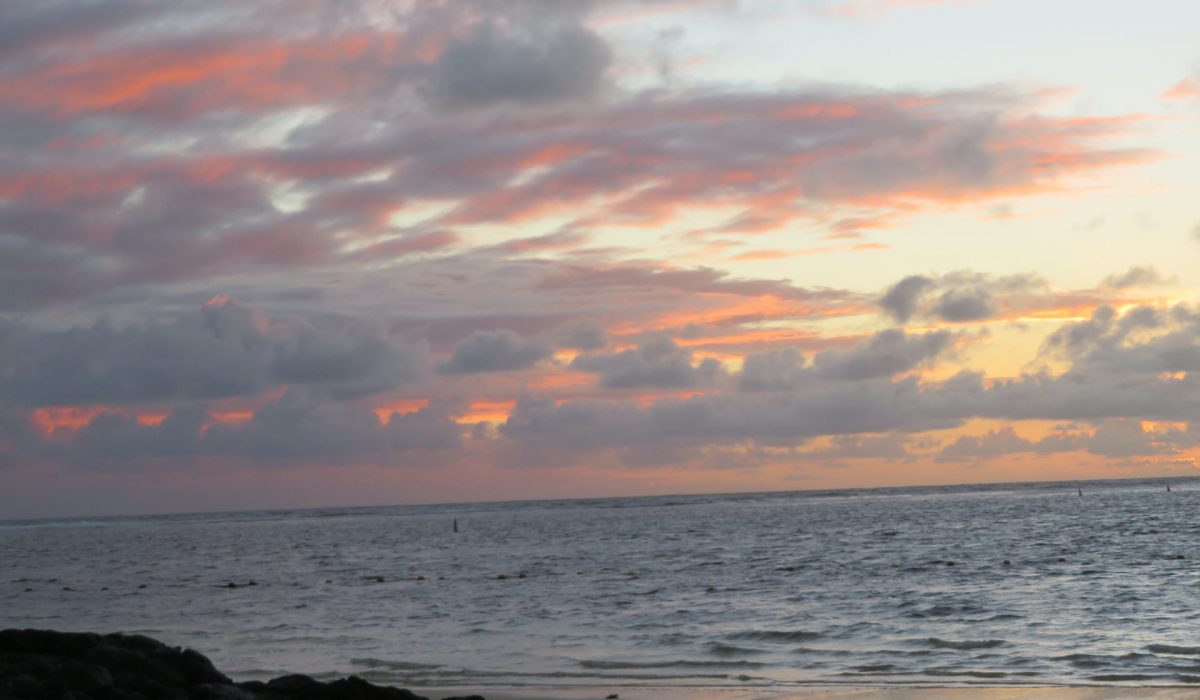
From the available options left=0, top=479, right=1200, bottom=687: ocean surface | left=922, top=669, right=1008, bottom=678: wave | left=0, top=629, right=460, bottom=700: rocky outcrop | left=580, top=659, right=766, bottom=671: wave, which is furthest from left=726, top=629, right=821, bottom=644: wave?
left=0, top=629, right=460, bottom=700: rocky outcrop

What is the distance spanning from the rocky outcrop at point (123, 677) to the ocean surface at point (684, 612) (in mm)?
6518

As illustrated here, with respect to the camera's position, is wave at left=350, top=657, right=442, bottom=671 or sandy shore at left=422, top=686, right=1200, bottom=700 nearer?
sandy shore at left=422, top=686, right=1200, bottom=700

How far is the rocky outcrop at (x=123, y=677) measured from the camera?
15.7m

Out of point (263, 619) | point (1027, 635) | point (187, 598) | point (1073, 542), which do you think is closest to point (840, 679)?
point (1027, 635)

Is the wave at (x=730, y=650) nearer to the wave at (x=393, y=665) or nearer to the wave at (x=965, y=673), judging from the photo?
the wave at (x=965, y=673)

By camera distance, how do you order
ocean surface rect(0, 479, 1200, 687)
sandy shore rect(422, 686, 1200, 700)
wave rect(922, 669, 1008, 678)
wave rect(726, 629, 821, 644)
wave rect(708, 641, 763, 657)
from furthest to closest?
wave rect(726, 629, 821, 644)
wave rect(708, 641, 763, 657)
ocean surface rect(0, 479, 1200, 687)
wave rect(922, 669, 1008, 678)
sandy shore rect(422, 686, 1200, 700)

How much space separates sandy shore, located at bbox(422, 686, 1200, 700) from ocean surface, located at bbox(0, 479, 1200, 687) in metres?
0.97

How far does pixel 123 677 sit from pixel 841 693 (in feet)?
39.7

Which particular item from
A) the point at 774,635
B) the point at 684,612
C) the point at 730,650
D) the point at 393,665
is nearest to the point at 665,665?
the point at 730,650

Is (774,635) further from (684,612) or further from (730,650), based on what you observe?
(684,612)

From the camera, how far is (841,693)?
67.8 ft

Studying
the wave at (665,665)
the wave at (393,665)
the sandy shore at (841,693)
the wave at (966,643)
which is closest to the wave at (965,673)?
the sandy shore at (841,693)

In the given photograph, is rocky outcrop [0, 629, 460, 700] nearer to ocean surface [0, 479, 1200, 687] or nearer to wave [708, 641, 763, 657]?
ocean surface [0, 479, 1200, 687]

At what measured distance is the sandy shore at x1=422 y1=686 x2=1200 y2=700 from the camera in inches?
781
